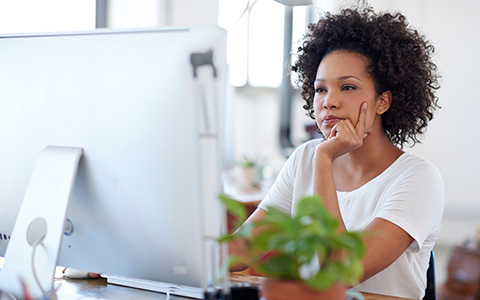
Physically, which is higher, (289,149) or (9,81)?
(9,81)

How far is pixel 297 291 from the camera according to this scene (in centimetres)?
61

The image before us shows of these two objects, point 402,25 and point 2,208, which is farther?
Result: point 402,25

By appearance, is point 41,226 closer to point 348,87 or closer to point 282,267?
point 282,267

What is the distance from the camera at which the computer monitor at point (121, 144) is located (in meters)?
0.77

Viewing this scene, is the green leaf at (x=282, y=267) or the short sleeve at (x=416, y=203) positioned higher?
the green leaf at (x=282, y=267)

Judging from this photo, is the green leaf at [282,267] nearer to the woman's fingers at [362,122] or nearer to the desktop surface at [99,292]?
the desktop surface at [99,292]

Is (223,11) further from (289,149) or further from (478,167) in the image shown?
(478,167)

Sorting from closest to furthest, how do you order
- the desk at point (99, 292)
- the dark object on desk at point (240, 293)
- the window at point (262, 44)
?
the dark object on desk at point (240, 293)
the desk at point (99, 292)
the window at point (262, 44)

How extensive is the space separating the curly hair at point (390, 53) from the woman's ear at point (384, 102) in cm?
1

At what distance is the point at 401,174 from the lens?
140cm

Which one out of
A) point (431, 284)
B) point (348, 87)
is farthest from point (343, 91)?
point (431, 284)

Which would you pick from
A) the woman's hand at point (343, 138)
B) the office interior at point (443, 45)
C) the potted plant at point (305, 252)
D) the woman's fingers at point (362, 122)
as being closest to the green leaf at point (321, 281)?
the potted plant at point (305, 252)

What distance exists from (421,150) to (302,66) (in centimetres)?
247

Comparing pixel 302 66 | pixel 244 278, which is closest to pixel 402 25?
pixel 302 66
